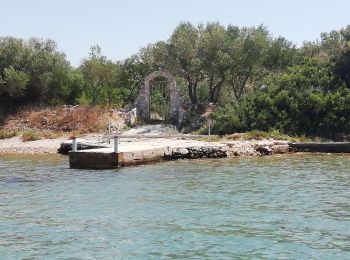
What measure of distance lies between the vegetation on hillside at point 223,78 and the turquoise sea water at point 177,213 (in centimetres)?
1323

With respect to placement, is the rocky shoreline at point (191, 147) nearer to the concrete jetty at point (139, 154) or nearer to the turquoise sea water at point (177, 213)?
the concrete jetty at point (139, 154)

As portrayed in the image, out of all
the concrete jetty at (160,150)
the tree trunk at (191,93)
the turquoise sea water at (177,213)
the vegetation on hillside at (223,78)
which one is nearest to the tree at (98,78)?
the vegetation on hillside at (223,78)

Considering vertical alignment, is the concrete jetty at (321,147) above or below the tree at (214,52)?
below

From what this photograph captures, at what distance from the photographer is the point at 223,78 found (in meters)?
48.4

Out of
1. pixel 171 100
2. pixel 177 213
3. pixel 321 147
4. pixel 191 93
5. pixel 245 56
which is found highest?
pixel 245 56

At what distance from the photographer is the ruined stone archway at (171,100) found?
4731 centimetres

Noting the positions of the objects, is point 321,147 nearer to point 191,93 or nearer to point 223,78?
point 223,78

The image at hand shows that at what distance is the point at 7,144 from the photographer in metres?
42.1

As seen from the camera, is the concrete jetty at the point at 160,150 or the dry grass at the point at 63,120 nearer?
the concrete jetty at the point at 160,150

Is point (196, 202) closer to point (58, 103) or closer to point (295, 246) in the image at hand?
point (295, 246)

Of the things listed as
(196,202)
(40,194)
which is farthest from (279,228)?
(40,194)

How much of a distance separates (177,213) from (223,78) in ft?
107

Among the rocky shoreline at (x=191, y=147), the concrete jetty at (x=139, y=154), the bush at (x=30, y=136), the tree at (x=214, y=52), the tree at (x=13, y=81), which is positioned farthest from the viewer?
the tree at (x=13, y=81)

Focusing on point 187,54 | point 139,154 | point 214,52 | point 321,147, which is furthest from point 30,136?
point 321,147
